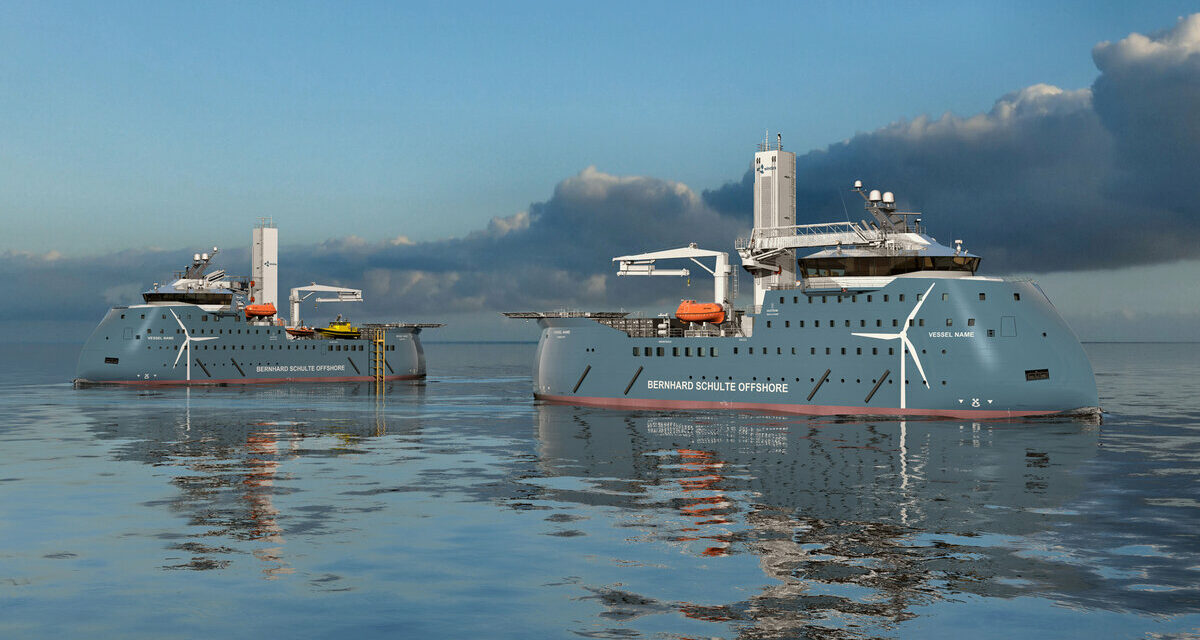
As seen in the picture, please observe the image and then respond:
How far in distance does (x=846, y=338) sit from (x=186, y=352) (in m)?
52.2

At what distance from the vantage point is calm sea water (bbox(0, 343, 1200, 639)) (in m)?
12.8

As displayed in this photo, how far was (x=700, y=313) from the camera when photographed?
51.0m

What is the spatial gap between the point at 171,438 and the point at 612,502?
22248 mm

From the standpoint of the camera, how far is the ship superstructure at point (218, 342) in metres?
73.2

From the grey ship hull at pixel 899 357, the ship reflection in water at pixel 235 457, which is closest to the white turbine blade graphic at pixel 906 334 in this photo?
the grey ship hull at pixel 899 357

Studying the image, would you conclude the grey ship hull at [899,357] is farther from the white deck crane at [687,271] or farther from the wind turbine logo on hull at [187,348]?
the wind turbine logo on hull at [187,348]

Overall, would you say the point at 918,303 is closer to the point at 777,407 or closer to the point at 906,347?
the point at 906,347

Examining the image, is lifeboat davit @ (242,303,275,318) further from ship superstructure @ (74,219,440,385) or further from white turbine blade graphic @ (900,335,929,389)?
white turbine blade graphic @ (900,335,929,389)

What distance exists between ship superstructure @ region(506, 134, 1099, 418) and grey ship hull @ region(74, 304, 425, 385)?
34569 mm

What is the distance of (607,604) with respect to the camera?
526 inches

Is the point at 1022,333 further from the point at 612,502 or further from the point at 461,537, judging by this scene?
the point at 461,537

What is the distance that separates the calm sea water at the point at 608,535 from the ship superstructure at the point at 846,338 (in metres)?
4.59

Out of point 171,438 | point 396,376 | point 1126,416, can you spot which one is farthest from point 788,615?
point 396,376

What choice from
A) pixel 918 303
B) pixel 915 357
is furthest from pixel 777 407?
pixel 918 303
